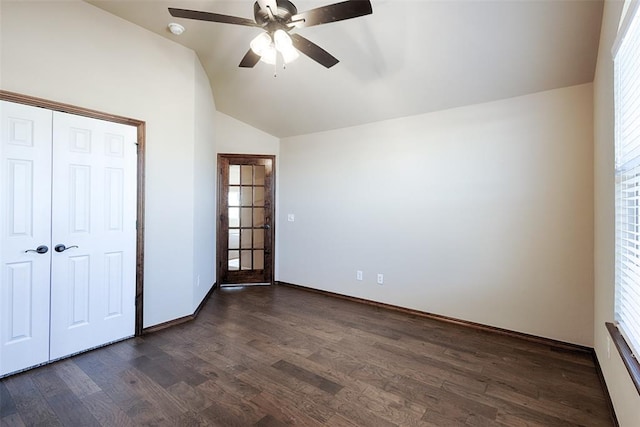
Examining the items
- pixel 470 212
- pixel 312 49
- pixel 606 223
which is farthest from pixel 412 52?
pixel 606 223

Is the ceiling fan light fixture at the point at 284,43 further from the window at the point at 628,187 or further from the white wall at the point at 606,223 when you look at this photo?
the white wall at the point at 606,223

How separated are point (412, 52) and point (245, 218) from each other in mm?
3408

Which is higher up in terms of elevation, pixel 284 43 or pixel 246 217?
pixel 284 43

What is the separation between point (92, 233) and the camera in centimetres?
250

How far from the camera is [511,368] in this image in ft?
7.50

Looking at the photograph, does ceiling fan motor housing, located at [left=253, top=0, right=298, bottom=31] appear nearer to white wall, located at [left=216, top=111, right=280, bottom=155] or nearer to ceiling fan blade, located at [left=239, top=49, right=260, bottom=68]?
ceiling fan blade, located at [left=239, top=49, right=260, bottom=68]

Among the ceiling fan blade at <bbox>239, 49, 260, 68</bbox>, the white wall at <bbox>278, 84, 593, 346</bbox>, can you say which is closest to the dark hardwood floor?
the white wall at <bbox>278, 84, 593, 346</bbox>

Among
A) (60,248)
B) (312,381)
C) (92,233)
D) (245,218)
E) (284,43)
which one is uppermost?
(284,43)

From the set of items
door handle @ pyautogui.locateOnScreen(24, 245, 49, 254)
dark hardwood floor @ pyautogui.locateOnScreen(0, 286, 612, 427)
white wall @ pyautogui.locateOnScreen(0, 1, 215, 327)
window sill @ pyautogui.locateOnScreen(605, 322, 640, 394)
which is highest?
white wall @ pyautogui.locateOnScreen(0, 1, 215, 327)

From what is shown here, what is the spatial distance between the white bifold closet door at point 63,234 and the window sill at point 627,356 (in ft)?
11.8

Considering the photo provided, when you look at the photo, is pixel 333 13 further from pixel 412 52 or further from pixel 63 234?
pixel 63 234

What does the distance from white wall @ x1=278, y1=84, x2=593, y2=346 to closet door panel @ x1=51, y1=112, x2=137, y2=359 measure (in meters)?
2.45

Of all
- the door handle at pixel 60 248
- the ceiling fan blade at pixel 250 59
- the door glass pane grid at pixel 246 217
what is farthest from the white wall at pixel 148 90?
the ceiling fan blade at pixel 250 59

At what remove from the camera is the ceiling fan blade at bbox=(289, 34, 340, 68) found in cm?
187
